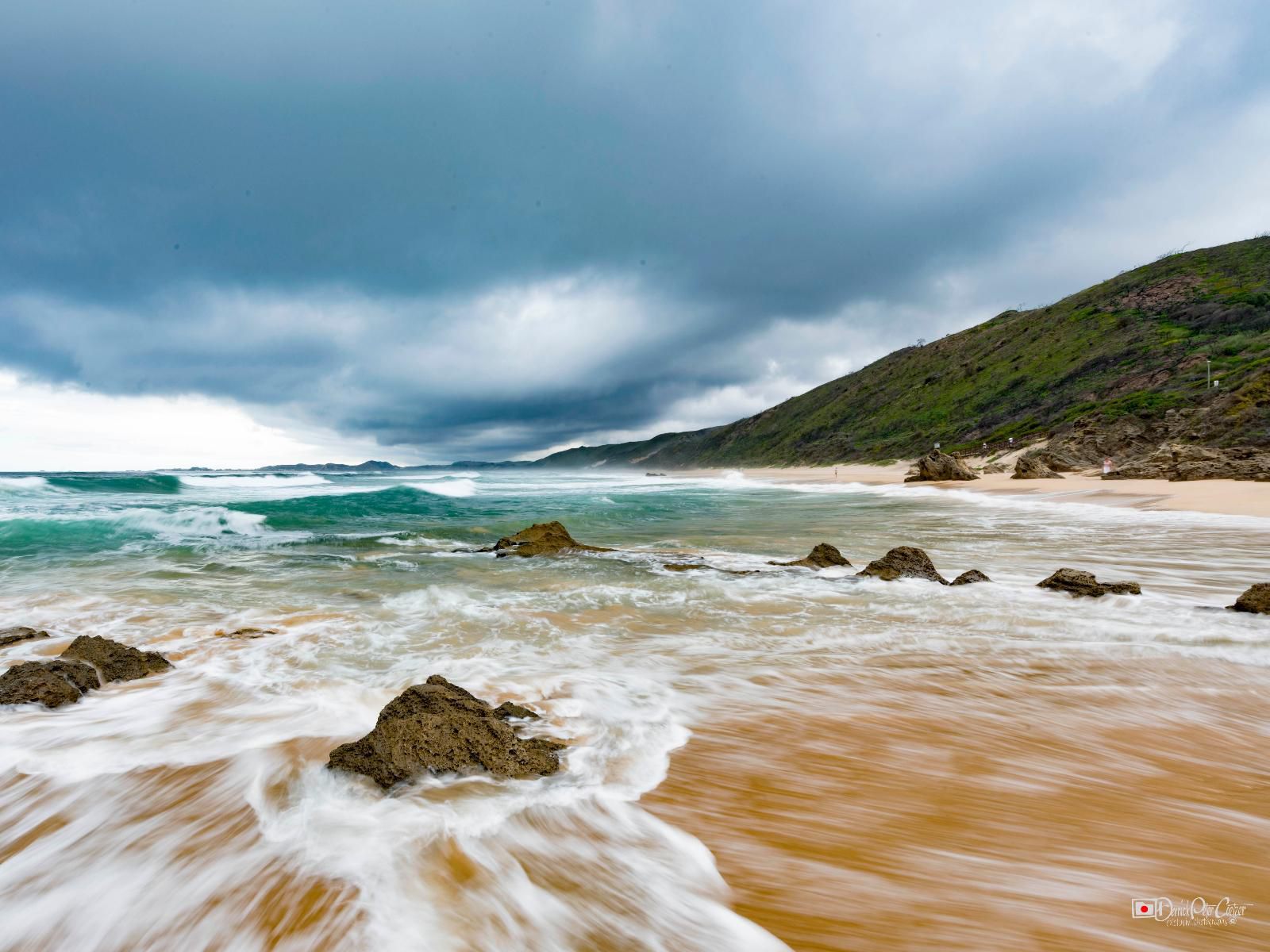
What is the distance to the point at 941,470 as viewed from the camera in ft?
115

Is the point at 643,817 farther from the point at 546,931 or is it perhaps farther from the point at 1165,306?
the point at 1165,306

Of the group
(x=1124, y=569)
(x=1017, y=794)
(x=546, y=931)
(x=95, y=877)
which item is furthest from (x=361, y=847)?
(x=1124, y=569)

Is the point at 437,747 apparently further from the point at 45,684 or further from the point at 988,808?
the point at 45,684

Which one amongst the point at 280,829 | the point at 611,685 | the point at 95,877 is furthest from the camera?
the point at 611,685

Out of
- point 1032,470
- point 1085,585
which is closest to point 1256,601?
point 1085,585

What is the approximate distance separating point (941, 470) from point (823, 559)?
31.4 meters

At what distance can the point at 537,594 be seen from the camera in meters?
7.64

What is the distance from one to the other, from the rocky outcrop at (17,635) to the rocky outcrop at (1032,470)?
123 ft

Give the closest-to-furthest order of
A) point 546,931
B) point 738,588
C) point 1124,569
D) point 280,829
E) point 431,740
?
1. point 546,931
2. point 280,829
3. point 431,740
4. point 738,588
5. point 1124,569

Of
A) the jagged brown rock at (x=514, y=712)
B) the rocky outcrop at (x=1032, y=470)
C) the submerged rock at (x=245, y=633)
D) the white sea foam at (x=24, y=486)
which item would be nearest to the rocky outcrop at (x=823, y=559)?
the jagged brown rock at (x=514, y=712)

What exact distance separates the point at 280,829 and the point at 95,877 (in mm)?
689

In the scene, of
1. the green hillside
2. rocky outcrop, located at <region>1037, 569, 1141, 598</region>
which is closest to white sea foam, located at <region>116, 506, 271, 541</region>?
rocky outcrop, located at <region>1037, 569, 1141, 598</region>

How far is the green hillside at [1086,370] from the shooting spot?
121 feet

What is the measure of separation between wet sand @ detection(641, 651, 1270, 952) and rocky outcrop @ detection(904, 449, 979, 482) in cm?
3445
